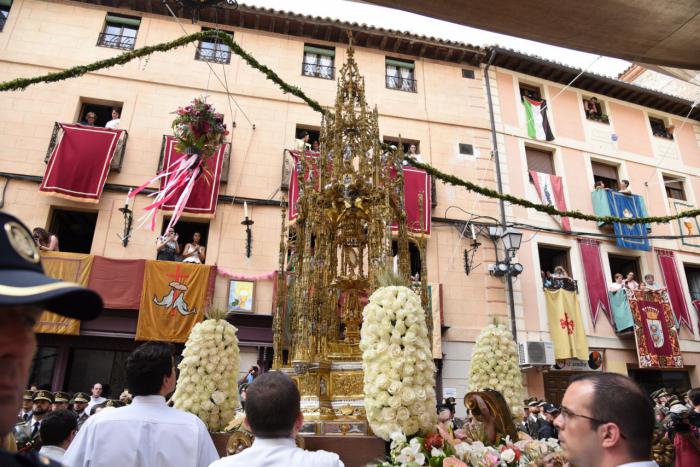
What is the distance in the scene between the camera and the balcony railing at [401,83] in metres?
15.3

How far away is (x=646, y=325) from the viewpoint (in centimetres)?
1364

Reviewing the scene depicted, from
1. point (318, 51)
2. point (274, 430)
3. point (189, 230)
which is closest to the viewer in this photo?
point (274, 430)

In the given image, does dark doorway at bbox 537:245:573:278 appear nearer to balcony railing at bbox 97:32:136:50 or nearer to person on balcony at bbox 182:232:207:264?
person on balcony at bbox 182:232:207:264

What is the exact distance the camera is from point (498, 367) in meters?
5.33

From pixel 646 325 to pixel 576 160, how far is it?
5942 mm

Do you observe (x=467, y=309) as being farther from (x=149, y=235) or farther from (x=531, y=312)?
(x=149, y=235)

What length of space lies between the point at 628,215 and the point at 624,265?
6.29ft

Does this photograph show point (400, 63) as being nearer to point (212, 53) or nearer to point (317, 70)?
point (317, 70)

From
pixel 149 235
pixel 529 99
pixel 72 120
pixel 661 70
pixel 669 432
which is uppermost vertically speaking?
pixel 529 99

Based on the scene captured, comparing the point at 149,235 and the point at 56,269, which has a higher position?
the point at 149,235

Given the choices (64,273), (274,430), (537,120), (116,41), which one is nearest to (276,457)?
(274,430)

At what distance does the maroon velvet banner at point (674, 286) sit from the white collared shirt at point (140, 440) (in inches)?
671

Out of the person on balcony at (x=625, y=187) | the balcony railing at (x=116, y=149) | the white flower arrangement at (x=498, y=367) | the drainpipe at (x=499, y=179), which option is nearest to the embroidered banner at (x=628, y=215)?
the person on balcony at (x=625, y=187)

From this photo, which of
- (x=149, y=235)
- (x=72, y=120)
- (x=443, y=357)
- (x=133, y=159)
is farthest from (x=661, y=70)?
(x=72, y=120)
